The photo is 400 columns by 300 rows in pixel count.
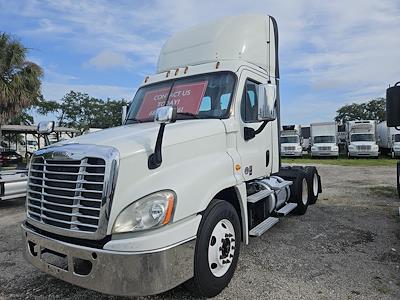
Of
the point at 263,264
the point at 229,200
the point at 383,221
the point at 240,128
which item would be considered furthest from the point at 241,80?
the point at 383,221

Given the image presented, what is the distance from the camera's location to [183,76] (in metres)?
5.04

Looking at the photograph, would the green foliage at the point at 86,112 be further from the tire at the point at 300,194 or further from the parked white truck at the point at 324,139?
the tire at the point at 300,194

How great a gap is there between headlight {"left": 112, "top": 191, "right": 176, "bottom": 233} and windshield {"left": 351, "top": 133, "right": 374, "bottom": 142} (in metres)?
28.4

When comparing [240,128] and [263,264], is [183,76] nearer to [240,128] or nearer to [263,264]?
[240,128]

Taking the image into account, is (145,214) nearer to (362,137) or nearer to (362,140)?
(362,140)

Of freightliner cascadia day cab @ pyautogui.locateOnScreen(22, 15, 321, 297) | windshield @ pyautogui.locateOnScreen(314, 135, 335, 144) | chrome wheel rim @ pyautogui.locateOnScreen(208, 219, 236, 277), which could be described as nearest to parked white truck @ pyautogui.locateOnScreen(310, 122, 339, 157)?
windshield @ pyautogui.locateOnScreen(314, 135, 335, 144)

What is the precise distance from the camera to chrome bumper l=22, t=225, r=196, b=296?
2.94 meters

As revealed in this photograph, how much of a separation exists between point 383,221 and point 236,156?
4285 millimetres

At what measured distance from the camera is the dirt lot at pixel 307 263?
3850 millimetres

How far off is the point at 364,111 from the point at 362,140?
40600mm

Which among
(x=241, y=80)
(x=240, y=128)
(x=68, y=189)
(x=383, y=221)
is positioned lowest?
(x=383, y=221)

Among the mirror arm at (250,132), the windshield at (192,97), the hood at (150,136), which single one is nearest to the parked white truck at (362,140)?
the mirror arm at (250,132)

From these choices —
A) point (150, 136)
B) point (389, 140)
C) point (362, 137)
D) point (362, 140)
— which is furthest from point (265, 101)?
point (389, 140)

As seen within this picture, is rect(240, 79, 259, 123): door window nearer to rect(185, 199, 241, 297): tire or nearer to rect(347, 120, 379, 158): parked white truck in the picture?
rect(185, 199, 241, 297): tire
